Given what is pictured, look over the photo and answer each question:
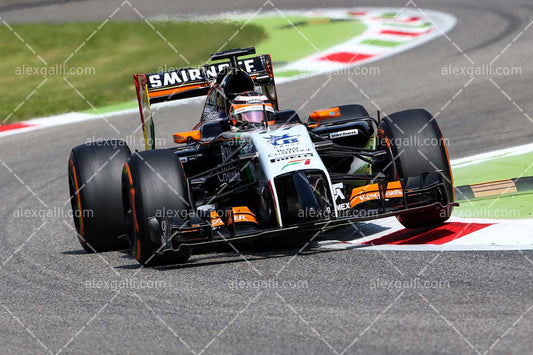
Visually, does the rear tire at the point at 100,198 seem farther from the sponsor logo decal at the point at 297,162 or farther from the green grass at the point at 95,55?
the green grass at the point at 95,55

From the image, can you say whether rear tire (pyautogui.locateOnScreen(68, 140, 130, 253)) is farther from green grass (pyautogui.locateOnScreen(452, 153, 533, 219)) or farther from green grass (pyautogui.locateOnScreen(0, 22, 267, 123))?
green grass (pyautogui.locateOnScreen(0, 22, 267, 123))

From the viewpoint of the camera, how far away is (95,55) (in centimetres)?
2220

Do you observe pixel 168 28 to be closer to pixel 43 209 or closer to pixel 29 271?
pixel 43 209

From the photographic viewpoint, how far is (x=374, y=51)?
20.1 m

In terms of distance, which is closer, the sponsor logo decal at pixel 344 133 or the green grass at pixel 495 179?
the green grass at pixel 495 179

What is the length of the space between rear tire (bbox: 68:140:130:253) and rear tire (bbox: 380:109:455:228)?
8.56 feet
